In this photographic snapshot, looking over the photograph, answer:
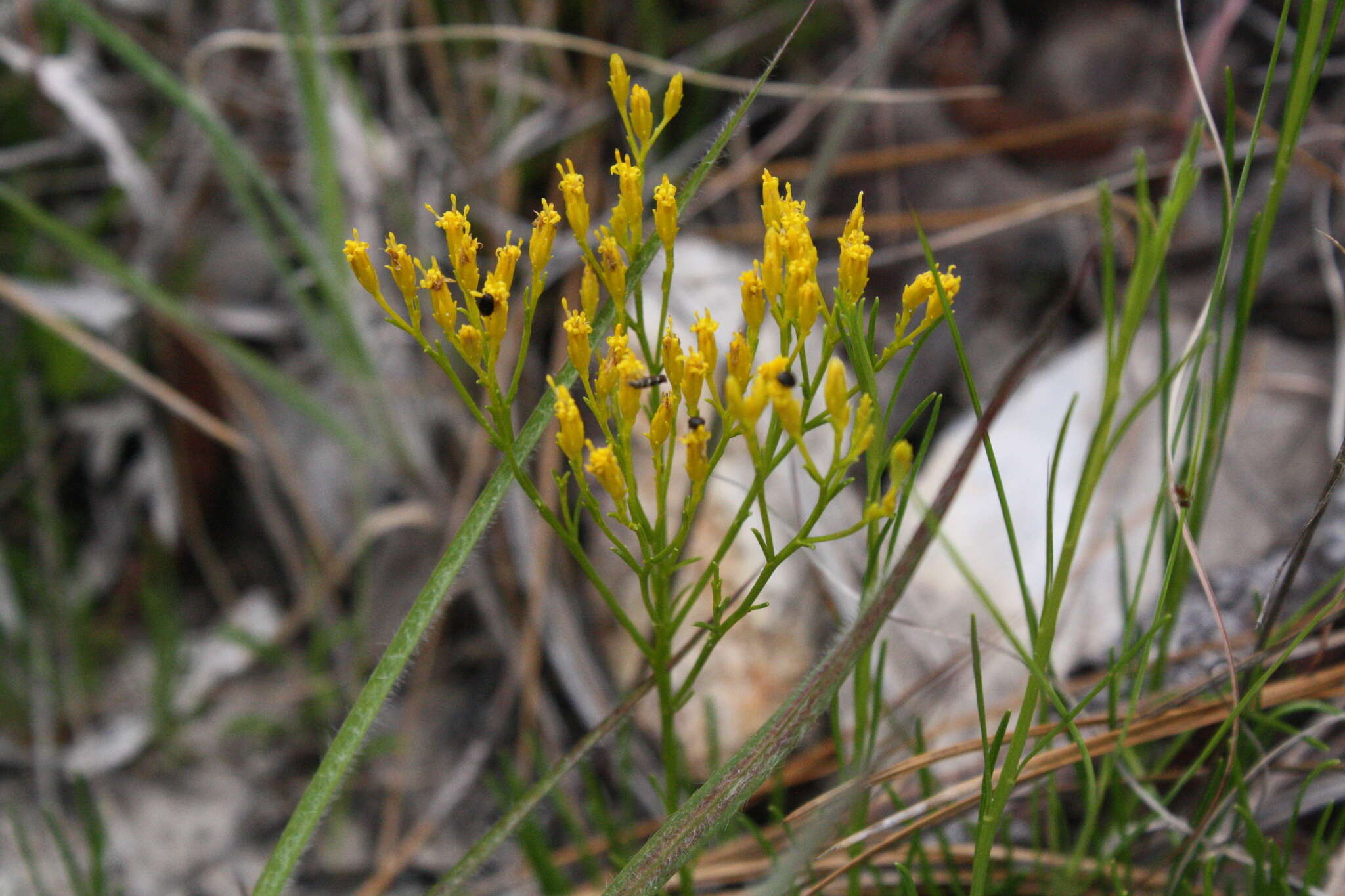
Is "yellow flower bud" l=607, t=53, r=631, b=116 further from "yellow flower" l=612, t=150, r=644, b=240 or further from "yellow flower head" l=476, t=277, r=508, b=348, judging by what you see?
"yellow flower head" l=476, t=277, r=508, b=348

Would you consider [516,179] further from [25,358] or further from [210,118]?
[25,358]

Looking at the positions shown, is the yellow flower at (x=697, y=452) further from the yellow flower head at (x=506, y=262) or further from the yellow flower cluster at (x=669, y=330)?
the yellow flower head at (x=506, y=262)

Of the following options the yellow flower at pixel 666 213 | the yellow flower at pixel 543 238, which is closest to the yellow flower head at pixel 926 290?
the yellow flower at pixel 666 213

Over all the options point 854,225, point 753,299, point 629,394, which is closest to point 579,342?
point 629,394

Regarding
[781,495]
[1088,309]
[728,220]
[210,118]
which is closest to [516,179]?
[728,220]

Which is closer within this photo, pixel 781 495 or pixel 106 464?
pixel 781 495

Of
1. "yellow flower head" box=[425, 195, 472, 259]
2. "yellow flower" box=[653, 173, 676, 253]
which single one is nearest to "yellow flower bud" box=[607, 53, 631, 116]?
"yellow flower" box=[653, 173, 676, 253]
